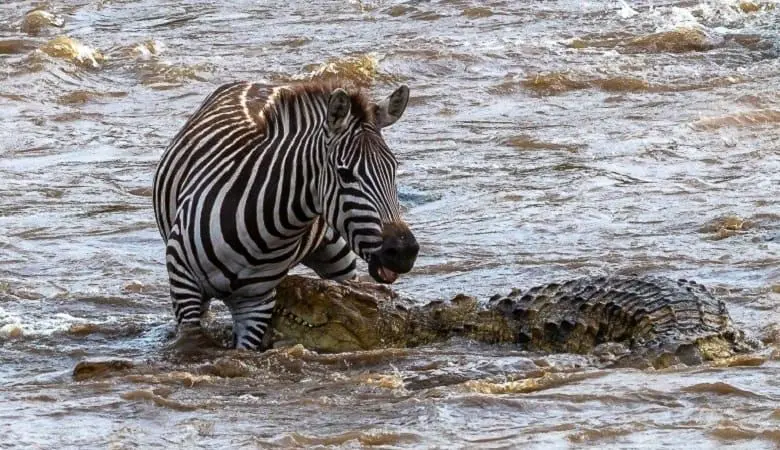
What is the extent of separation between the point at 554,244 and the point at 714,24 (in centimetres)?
995

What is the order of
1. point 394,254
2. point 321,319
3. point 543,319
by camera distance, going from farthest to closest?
point 321,319, point 543,319, point 394,254

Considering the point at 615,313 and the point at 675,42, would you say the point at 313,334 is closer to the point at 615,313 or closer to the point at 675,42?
the point at 615,313

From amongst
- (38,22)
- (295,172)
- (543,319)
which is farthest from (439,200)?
(38,22)

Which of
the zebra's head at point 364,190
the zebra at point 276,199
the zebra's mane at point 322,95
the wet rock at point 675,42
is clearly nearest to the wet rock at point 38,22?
the wet rock at point 675,42

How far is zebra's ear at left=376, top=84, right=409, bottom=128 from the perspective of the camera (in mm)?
7598

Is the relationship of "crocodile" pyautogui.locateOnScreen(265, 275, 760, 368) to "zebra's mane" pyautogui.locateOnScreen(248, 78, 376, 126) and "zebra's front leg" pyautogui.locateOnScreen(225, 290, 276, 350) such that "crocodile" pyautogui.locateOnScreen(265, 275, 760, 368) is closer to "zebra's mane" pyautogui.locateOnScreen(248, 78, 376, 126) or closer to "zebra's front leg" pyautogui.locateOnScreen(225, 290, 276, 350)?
"zebra's front leg" pyautogui.locateOnScreen(225, 290, 276, 350)

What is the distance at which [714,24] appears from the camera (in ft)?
65.0

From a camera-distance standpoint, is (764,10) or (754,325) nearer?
(754,325)

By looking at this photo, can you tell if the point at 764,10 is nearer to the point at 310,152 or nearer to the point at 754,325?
the point at 754,325

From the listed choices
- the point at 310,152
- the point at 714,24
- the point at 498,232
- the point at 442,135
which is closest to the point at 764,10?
the point at 714,24

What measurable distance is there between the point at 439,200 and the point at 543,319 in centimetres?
430

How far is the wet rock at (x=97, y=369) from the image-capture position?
25.2 ft

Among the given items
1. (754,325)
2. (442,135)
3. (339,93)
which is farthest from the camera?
(442,135)

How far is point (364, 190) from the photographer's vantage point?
7.35 m
